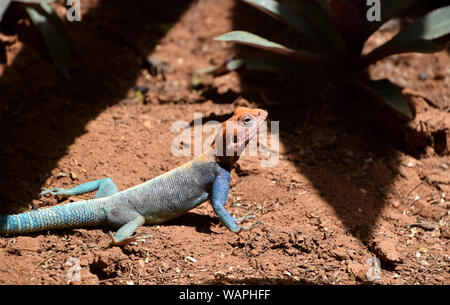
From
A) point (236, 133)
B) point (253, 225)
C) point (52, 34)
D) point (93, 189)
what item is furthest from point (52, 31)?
point (253, 225)

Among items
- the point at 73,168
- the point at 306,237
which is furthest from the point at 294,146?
the point at 73,168

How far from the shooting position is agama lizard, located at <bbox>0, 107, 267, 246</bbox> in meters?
4.10

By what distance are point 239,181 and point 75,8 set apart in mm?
3676

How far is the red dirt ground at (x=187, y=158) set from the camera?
12.6 ft

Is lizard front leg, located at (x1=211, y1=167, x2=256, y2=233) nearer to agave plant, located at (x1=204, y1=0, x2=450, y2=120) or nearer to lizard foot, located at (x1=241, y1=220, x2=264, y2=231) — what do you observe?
lizard foot, located at (x1=241, y1=220, x2=264, y2=231)

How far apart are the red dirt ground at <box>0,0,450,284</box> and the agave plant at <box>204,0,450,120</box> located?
0.43 meters

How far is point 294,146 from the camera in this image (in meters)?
5.20

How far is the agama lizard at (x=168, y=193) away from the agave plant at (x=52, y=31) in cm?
206

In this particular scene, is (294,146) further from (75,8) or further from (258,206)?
(75,8)

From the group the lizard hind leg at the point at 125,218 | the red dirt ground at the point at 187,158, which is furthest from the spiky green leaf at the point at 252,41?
the lizard hind leg at the point at 125,218

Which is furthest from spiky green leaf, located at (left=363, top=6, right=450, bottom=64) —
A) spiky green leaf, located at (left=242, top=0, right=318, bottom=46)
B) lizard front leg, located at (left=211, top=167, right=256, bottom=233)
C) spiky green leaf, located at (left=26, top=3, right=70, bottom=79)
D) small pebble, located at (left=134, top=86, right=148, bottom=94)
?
spiky green leaf, located at (left=26, top=3, right=70, bottom=79)

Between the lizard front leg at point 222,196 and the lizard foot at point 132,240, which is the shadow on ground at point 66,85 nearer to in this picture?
the lizard foot at point 132,240

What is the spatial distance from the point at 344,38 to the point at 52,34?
11.8 feet

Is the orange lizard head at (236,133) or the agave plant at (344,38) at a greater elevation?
the agave plant at (344,38)
